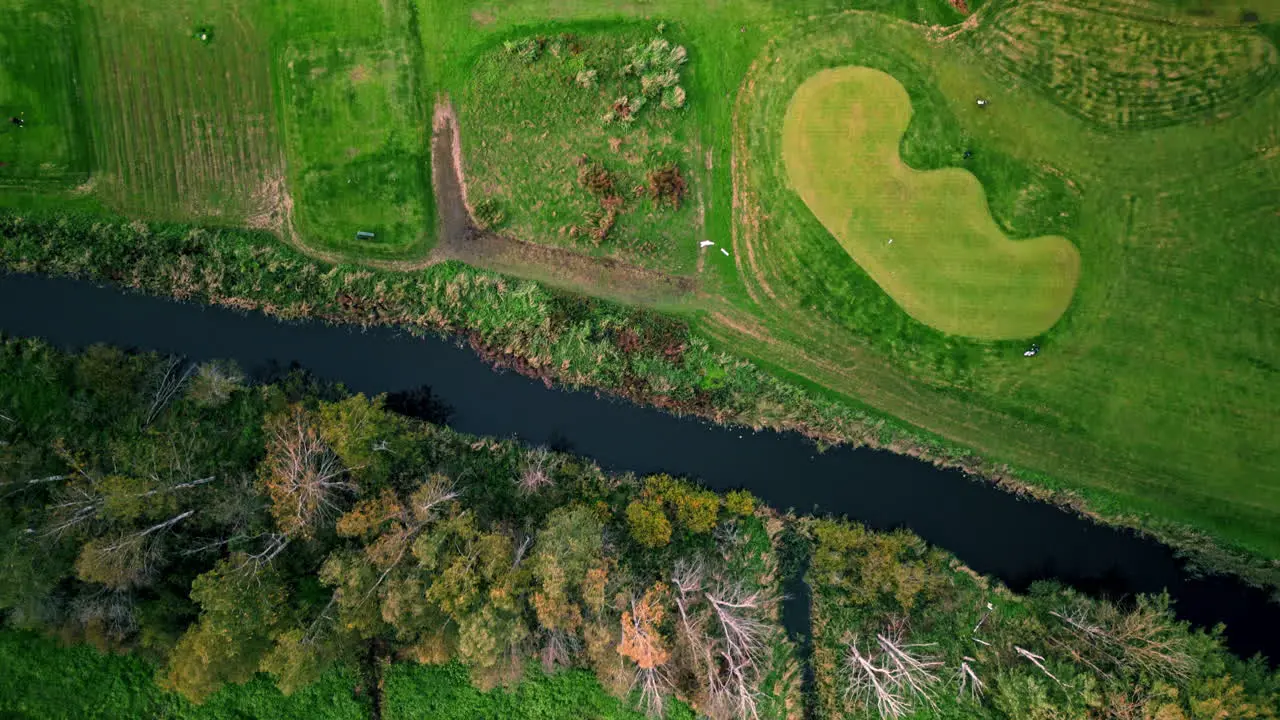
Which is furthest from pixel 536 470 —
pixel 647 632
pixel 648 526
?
pixel 647 632

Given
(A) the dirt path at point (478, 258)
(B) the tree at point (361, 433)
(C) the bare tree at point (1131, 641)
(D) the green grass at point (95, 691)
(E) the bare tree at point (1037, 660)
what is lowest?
(D) the green grass at point (95, 691)

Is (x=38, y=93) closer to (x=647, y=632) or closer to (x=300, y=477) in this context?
(x=300, y=477)

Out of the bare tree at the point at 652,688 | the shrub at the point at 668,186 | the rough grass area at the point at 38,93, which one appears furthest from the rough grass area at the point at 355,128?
the bare tree at the point at 652,688

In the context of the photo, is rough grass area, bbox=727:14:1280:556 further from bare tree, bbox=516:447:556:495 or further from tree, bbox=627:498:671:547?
bare tree, bbox=516:447:556:495

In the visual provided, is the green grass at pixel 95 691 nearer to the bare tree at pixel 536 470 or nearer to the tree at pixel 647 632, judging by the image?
the bare tree at pixel 536 470

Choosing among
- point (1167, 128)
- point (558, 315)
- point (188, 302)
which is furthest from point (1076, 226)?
point (188, 302)

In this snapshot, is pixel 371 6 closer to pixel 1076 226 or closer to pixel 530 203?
pixel 530 203
